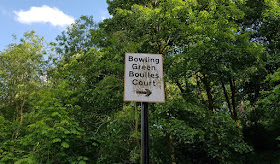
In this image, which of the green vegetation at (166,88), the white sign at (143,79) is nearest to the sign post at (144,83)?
the white sign at (143,79)

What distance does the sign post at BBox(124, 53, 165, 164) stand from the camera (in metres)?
2.29

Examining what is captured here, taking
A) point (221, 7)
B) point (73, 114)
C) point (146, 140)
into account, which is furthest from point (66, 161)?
point (221, 7)

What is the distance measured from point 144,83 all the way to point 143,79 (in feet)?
0.17

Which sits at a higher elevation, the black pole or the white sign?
the white sign

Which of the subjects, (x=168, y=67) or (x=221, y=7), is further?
(x=221, y=7)

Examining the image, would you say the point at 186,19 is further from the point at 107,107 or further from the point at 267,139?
the point at 267,139

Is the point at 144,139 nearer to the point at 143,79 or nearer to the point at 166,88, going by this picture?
the point at 143,79

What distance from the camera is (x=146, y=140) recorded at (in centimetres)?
222

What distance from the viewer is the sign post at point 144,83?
7.52 ft

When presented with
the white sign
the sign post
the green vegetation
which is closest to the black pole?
the sign post

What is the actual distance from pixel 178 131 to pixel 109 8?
7927 mm

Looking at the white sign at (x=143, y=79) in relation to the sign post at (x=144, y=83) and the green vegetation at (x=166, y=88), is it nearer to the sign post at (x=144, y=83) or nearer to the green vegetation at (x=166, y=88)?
the sign post at (x=144, y=83)

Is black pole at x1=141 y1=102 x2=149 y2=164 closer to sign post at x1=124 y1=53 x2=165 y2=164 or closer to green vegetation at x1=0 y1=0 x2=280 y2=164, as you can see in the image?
sign post at x1=124 y1=53 x2=165 y2=164

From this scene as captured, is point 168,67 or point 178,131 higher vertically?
point 168,67
